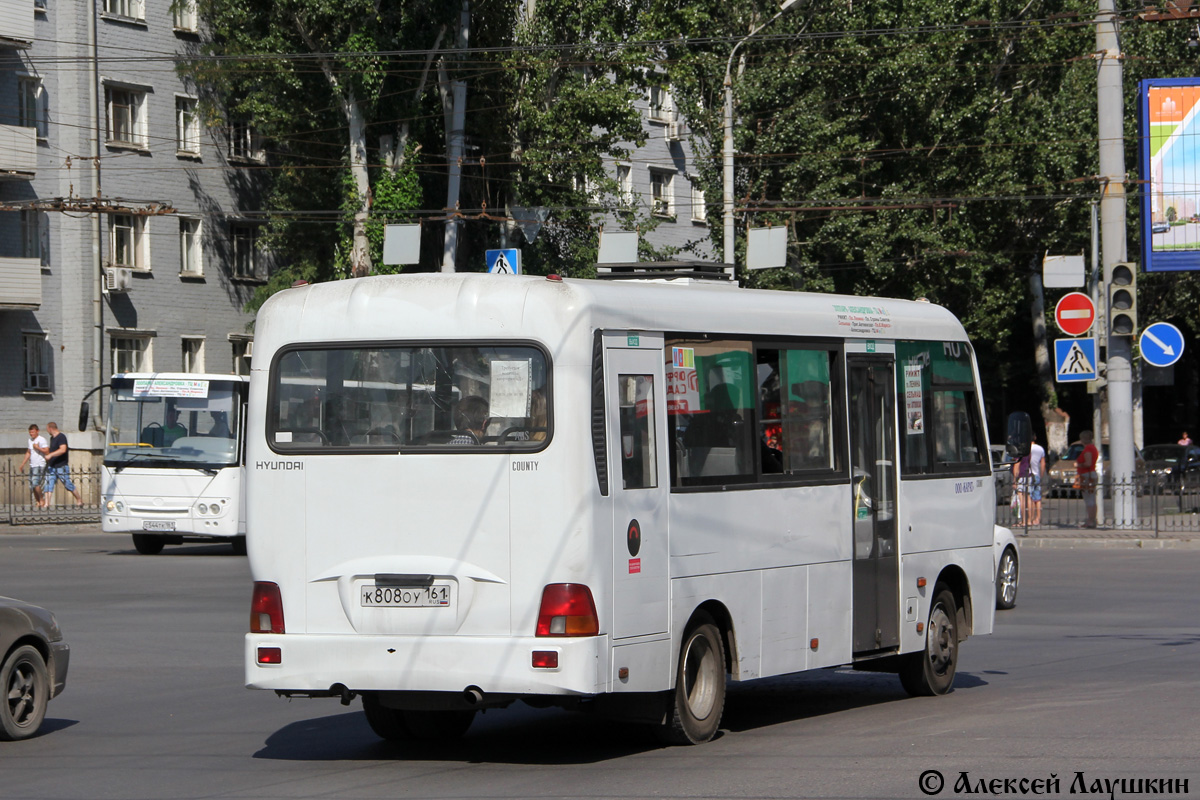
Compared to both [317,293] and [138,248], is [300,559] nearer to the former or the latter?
[317,293]

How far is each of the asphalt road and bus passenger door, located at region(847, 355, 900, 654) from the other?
1.93 ft

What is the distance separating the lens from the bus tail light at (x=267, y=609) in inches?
356

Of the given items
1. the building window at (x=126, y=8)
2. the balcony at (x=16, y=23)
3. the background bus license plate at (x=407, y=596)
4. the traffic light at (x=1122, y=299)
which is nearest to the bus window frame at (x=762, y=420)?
the background bus license plate at (x=407, y=596)

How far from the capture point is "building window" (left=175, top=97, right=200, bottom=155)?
48.4m

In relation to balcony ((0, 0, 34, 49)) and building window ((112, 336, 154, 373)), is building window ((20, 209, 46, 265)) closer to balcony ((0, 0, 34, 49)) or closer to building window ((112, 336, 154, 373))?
building window ((112, 336, 154, 373))

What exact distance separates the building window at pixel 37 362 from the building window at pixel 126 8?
8920mm

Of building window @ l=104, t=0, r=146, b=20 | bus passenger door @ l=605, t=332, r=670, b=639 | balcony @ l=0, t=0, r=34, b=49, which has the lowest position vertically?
bus passenger door @ l=605, t=332, r=670, b=639

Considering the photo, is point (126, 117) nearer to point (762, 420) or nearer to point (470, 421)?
point (762, 420)

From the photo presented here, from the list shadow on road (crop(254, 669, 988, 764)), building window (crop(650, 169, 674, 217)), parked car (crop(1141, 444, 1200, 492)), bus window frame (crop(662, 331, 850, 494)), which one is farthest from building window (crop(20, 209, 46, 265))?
bus window frame (crop(662, 331, 850, 494))

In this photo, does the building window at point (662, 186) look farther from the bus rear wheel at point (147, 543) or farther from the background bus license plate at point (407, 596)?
the background bus license plate at point (407, 596)

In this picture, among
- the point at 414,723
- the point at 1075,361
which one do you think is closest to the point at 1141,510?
the point at 1075,361

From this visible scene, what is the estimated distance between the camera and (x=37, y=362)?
45.2 meters

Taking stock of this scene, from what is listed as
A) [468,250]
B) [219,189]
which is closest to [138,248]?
[219,189]

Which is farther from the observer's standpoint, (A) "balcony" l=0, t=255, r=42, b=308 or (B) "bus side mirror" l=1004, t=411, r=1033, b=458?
(A) "balcony" l=0, t=255, r=42, b=308
